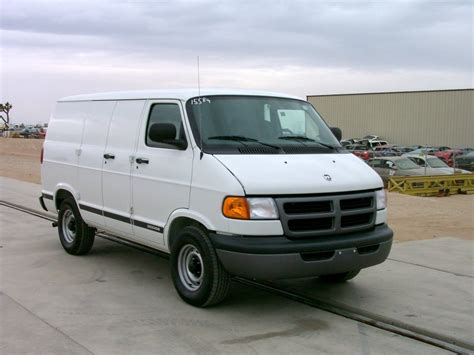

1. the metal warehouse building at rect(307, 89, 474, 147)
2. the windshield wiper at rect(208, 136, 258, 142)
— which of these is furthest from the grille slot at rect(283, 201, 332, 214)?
the metal warehouse building at rect(307, 89, 474, 147)

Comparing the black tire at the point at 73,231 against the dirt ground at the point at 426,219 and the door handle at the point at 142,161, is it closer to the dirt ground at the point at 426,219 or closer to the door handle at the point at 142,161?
the door handle at the point at 142,161

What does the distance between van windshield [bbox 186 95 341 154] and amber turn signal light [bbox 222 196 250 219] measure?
61 centimetres

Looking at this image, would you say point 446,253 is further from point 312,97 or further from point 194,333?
point 312,97

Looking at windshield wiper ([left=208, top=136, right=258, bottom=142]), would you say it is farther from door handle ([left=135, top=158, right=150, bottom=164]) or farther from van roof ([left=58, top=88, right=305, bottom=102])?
door handle ([left=135, top=158, right=150, bottom=164])

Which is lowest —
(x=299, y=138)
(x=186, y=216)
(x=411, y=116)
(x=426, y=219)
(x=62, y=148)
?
(x=426, y=219)

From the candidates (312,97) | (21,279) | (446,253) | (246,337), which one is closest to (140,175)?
(21,279)

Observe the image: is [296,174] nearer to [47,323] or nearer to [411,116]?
[47,323]

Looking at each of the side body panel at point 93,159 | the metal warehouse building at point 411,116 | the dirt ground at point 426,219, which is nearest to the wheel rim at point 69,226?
the side body panel at point 93,159

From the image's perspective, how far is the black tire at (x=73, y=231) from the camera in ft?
24.8

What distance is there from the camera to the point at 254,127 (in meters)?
5.89

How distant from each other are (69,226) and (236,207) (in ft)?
12.4

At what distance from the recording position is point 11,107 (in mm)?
111438

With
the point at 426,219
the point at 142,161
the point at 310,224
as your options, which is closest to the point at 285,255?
the point at 310,224

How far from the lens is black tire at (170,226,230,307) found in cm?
524
